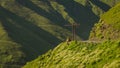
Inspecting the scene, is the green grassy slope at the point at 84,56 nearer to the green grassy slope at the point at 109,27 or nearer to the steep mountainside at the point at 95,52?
the steep mountainside at the point at 95,52

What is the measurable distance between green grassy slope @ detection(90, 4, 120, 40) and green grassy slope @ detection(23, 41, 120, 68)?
10.8m

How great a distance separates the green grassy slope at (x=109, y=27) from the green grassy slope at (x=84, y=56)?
1082 centimetres

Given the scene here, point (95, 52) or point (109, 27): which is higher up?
point (109, 27)

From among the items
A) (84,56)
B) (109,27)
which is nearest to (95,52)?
(84,56)

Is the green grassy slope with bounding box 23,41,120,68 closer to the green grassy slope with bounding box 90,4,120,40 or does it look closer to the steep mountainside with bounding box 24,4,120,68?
the steep mountainside with bounding box 24,4,120,68

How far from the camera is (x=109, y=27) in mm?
94125

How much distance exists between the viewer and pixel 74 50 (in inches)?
3329

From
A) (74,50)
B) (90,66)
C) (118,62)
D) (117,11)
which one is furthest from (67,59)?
(117,11)

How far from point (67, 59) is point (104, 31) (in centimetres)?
2119

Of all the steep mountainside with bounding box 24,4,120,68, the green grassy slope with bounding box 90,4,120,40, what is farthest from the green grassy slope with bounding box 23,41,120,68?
the green grassy slope with bounding box 90,4,120,40

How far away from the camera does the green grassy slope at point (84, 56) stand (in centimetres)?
6850

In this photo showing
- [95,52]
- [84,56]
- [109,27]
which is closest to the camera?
[95,52]

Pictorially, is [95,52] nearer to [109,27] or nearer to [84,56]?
[84,56]

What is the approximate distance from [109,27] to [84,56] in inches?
813
